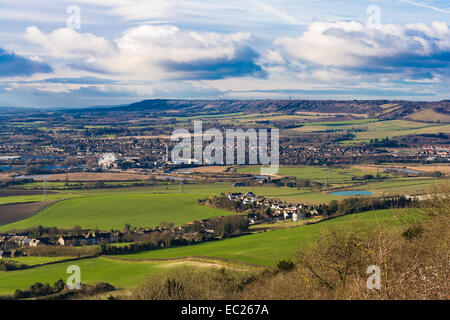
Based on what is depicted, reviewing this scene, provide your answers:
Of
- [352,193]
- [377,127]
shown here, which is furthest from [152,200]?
[377,127]

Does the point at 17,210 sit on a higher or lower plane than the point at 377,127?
lower

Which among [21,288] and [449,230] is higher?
[449,230]

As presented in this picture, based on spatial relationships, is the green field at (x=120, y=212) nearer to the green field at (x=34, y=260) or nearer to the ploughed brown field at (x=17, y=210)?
the ploughed brown field at (x=17, y=210)

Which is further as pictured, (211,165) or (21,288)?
(211,165)

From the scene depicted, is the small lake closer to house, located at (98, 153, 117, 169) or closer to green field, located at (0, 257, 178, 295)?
green field, located at (0, 257, 178, 295)

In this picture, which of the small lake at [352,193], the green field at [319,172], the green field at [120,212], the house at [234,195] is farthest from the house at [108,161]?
the small lake at [352,193]

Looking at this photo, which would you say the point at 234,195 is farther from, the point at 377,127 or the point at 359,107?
the point at 359,107
